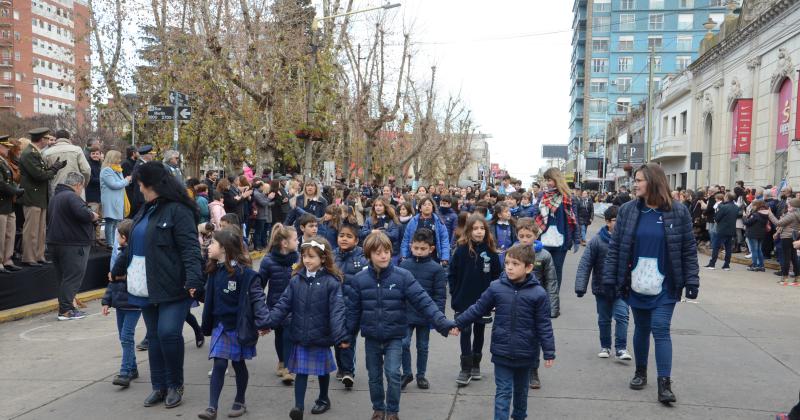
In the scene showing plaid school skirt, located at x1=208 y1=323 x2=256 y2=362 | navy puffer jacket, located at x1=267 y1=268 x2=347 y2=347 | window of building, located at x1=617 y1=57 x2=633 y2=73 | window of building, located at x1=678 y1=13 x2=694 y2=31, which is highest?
window of building, located at x1=678 y1=13 x2=694 y2=31

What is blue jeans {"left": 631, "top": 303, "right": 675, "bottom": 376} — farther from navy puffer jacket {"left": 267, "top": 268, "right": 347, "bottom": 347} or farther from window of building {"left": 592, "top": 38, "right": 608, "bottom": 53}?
window of building {"left": 592, "top": 38, "right": 608, "bottom": 53}

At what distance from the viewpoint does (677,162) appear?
42.1 meters

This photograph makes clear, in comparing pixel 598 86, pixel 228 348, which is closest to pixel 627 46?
pixel 598 86

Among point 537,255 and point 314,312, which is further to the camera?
point 537,255

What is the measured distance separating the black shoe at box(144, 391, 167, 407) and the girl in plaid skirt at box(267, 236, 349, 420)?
3.89 ft

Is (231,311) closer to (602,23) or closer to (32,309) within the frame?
(32,309)

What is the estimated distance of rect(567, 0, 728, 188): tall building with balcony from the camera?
77.8 m

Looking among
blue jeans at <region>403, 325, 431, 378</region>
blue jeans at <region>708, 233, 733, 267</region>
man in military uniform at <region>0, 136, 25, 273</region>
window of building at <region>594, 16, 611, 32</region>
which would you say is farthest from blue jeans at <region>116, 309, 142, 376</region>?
window of building at <region>594, 16, 611, 32</region>

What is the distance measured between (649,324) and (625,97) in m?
83.4

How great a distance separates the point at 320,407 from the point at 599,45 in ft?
287

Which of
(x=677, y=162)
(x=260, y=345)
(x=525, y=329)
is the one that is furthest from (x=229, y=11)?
(x=677, y=162)

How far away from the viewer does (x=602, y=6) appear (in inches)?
3339

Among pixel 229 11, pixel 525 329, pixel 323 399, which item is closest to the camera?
pixel 525 329

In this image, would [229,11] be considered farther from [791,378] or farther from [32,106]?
[32,106]
